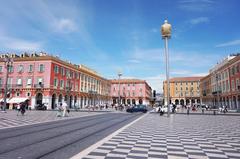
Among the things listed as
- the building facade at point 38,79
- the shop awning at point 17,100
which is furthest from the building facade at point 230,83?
the shop awning at point 17,100

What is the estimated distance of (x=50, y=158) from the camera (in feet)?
20.1

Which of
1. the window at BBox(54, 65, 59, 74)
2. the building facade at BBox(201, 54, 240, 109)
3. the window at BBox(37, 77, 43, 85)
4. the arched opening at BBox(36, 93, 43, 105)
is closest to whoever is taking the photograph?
the window at BBox(37, 77, 43, 85)

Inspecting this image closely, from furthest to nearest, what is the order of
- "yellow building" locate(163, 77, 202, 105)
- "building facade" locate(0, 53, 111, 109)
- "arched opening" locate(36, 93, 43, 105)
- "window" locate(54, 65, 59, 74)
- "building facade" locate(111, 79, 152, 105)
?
"yellow building" locate(163, 77, 202, 105)
"building facade" locate(111, 79, 152, 105)
"window" locate(54, 65, 59, 74)
"arched opening" locate(36, 93, 43, 105)
"building facade" locate(0, 53, 111, 109)

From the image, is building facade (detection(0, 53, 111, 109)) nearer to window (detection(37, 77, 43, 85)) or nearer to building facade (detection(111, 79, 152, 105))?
window (detection(37, 77, 43, 85))

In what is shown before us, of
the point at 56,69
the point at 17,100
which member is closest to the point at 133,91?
the point at 56,69

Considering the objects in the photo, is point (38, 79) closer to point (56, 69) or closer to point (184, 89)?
point (56, 69)

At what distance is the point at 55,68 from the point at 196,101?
80912 millimetres

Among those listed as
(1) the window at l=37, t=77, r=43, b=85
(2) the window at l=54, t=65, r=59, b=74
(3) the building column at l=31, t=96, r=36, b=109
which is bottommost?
(3) the building column at l=31, t=96, r=36, b=109

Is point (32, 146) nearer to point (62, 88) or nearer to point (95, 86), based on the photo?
point (62, 88)

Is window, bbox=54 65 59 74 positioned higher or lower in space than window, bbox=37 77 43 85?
higher

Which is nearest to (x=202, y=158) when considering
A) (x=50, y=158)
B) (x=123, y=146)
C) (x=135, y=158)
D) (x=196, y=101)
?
(x=135, y=158)

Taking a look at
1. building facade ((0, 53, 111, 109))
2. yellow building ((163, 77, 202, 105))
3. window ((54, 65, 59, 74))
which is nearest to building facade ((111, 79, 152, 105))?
yellow building ((163, 77, 202, 105))

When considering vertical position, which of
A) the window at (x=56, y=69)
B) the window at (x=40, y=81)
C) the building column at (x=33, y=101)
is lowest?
the building column at (x=33, y=101)

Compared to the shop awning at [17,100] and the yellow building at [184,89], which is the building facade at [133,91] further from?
the shop awning at [17,100]
